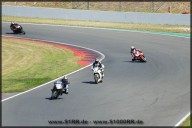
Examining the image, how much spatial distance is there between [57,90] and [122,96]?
2680mm

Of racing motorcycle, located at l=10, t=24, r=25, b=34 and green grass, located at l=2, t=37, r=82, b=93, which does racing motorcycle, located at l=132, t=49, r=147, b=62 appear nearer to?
green grass, located at l=2, t=37, r=82, b=93

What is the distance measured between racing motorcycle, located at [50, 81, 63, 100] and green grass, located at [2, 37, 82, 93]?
3.15 metres

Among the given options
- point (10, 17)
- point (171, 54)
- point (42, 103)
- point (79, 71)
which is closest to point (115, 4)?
point (10, 17)

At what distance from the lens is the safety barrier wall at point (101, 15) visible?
50469 millimetres

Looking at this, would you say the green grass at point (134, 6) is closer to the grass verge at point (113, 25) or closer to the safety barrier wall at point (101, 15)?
the safety barrier wall at point (101, 15)

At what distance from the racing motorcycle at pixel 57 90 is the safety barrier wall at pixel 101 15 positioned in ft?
102

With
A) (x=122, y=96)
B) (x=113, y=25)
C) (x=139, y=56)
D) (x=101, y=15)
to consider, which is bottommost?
(x=122, y=96)

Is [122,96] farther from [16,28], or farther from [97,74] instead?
[16,28]

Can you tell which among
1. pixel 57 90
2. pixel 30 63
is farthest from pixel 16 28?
pixel 57 90

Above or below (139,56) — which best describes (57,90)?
below

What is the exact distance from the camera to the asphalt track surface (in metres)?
17.1

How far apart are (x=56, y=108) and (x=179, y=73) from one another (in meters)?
9.55

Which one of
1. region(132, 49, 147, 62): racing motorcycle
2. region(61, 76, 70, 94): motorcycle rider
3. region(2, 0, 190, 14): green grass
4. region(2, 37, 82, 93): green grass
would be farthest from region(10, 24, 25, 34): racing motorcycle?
region(61, 76, 70, 94): motorcycle rider

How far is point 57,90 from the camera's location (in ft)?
65.5
